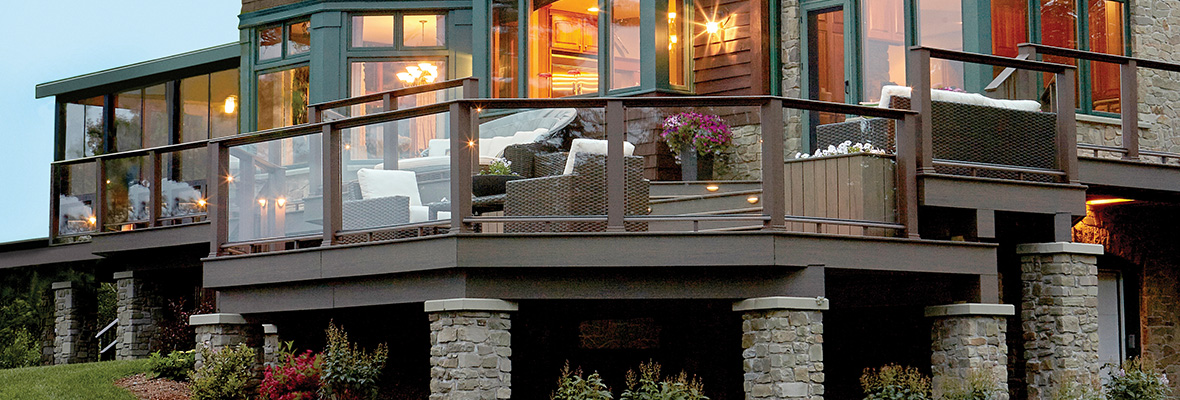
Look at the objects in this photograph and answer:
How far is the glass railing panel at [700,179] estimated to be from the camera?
991cm

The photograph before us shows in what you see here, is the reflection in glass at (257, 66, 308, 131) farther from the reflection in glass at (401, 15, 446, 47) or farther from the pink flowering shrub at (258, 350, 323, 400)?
the pink flowering shrub at (258, 350, 323, 400)

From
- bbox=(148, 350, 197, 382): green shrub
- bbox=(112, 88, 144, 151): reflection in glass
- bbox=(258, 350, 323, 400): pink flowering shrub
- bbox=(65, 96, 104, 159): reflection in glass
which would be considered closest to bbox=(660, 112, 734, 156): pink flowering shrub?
bbox=(258, 350, 323, 400): pink flowering shrub

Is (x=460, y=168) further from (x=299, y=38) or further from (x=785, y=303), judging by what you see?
(x=299, y=38)

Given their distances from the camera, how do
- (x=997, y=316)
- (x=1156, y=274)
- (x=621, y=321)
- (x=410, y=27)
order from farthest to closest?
(x=410, y=27) → (x=1156, y=274) → (x=621, y=321) → (x=997, y=316)

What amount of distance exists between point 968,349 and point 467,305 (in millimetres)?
4201

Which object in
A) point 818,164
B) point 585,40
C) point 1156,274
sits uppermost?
point 585,40

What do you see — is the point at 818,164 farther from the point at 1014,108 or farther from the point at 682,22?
the point at 682,22

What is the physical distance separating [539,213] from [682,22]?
5.27 metres

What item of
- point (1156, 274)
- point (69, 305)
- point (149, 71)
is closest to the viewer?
point (1156, 274)

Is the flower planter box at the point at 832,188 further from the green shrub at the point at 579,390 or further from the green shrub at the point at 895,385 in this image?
the green shrub at the point at 579,390

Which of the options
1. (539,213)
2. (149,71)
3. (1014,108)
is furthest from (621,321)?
(149,71)

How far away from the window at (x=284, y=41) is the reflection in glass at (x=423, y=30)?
4.18 feet

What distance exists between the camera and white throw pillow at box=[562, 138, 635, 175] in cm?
988

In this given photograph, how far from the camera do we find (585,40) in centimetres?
1502
